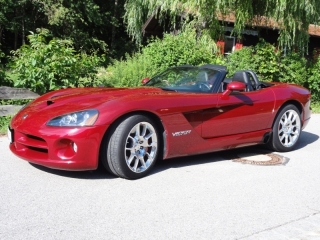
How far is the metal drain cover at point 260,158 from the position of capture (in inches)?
236

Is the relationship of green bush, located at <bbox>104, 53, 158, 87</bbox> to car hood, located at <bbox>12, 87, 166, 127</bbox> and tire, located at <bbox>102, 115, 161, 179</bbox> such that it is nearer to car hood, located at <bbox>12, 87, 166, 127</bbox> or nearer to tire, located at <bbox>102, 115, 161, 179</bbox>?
car hood, located at <bbox>12, 87, 166, 127</bbox>

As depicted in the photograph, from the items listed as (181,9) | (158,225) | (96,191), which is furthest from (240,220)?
(181,9)

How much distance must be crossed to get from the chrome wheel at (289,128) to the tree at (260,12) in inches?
250

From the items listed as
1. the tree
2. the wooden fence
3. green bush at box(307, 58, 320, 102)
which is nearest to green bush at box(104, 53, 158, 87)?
the wooden fence

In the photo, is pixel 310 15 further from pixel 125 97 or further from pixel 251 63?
pixel 125 97

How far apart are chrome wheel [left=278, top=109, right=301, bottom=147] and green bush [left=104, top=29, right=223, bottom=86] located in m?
4.51

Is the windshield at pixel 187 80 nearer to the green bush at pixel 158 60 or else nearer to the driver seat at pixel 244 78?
the driver seat at pixel 244 78

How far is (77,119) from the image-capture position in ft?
14.8

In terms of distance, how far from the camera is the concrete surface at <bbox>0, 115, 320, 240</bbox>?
3.51 metres

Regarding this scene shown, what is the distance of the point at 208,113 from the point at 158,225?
213 cm

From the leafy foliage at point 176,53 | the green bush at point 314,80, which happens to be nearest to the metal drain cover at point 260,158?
the leafy foliage at point 176,53

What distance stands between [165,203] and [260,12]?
34.4 feet

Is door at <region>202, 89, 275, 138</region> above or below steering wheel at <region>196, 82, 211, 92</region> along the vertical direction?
below

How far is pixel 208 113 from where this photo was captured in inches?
213
